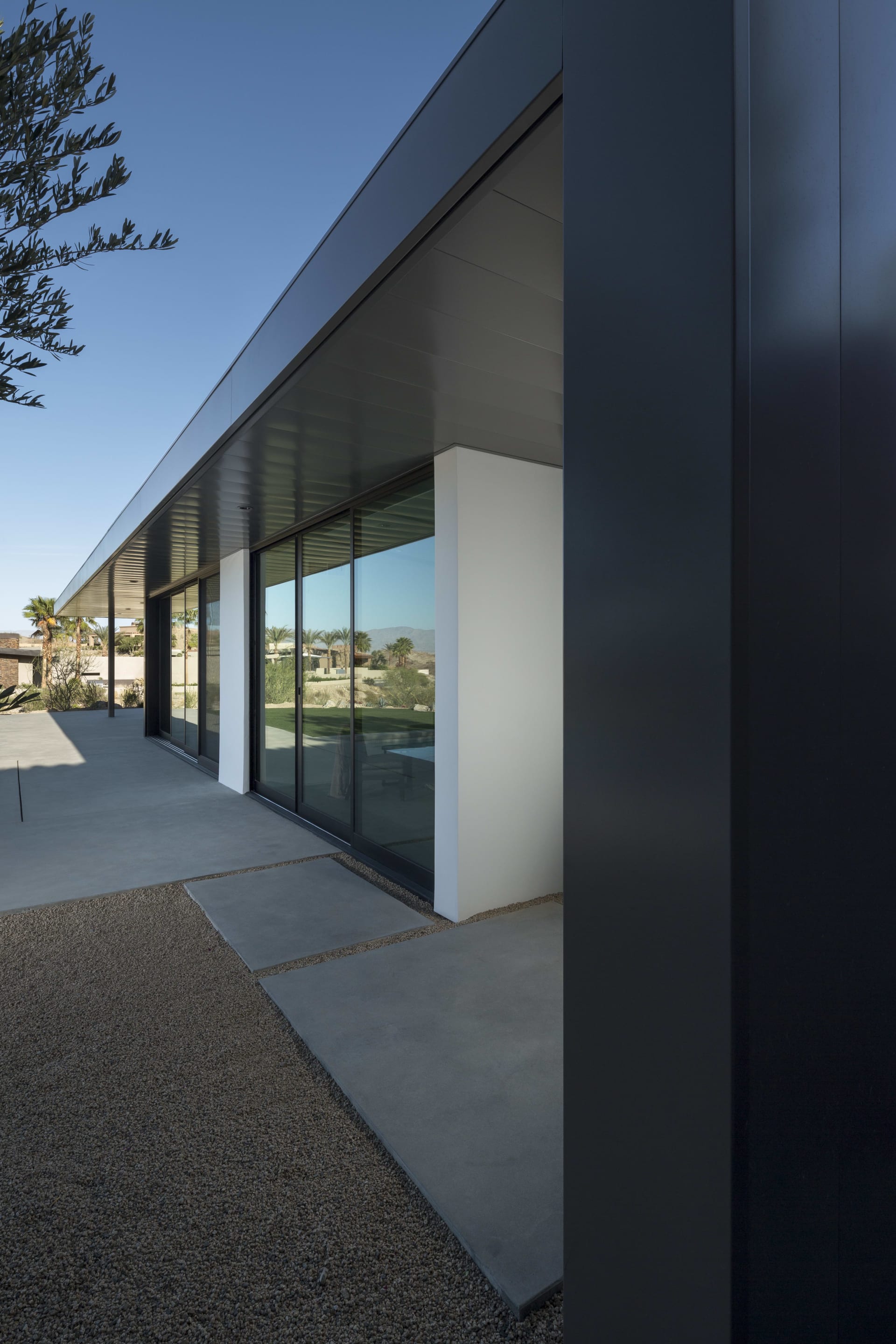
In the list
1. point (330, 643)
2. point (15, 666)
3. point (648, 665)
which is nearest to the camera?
point (648, 665)

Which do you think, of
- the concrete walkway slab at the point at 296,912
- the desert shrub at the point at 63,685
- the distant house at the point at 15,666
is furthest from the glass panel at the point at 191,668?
the distant house at the point at 15,666

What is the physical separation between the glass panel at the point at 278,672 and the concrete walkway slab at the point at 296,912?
2.01 metres

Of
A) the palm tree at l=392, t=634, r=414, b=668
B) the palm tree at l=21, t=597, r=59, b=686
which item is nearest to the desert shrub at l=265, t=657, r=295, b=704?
the palm tree at l=392, t=634, r=414, b=668

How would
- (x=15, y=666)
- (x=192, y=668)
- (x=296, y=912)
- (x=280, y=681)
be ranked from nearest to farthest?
(x=296, y=912) < (x=280, y=681) < (x=192, y=668) < (x=15, y=666)

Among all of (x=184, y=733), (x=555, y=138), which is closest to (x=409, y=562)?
(x=555, y=138)

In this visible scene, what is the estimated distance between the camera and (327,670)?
5.99 meters

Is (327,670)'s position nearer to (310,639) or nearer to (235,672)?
(310,639)

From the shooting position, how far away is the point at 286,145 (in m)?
5.29

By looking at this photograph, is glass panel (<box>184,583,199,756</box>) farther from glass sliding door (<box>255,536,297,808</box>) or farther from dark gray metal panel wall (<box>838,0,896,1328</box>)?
dark gray metal panel wall (<box>838,0,896,1328</box>)

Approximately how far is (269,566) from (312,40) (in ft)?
14.4

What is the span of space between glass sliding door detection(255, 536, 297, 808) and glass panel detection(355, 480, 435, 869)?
1513 mm

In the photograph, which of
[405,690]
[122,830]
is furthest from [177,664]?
[405,690]

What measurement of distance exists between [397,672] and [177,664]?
26.8 ft

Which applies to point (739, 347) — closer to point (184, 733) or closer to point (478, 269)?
point (478, 269)
